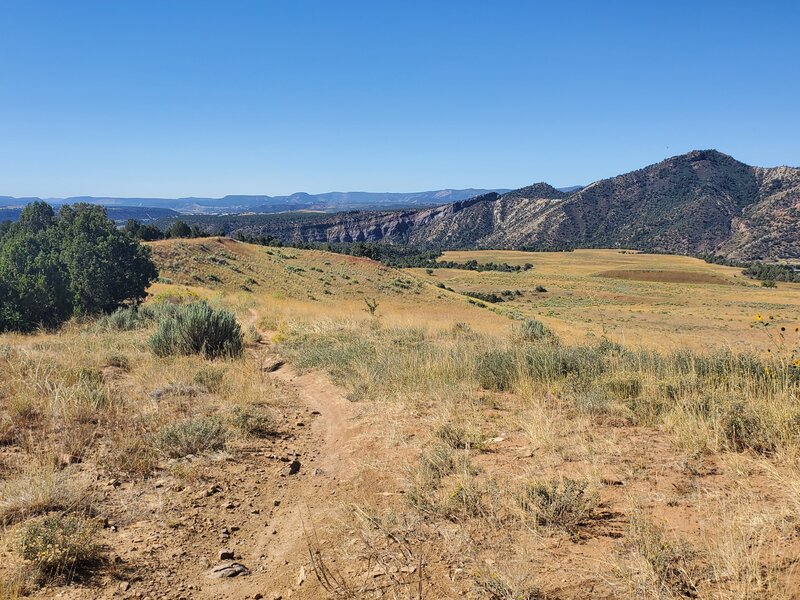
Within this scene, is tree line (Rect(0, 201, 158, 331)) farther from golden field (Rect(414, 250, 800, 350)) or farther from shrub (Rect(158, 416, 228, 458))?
golden field (Rect(414, 250, 800, 350))

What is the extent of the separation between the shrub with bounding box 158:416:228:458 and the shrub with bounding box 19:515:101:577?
151 centimetres

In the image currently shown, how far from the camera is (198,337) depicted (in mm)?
9414

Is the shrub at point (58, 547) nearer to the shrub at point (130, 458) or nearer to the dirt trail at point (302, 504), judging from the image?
the dirt trail at point (302, 504)

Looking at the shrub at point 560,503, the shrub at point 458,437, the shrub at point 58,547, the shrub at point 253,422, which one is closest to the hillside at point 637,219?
the shrub at point 458,437

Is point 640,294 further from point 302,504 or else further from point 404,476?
point 302,504

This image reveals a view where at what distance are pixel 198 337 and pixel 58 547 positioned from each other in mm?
Answer: 6782

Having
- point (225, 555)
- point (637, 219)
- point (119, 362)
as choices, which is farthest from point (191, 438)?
point (637, 219)

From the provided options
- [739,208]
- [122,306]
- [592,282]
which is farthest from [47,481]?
[739,208]

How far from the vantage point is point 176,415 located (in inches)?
221

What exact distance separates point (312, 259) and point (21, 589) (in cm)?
5282

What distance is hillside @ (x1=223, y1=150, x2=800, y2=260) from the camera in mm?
118312

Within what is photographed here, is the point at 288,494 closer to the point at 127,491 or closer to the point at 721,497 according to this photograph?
the point at 127,491

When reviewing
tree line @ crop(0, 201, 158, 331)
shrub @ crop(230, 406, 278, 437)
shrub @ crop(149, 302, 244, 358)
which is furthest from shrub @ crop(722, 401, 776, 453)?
tree line @ crop(0, 201, 158, 331)

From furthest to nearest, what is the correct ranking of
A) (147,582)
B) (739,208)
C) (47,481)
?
1. (739,208)
2. (47,481)
3. (147,582)
